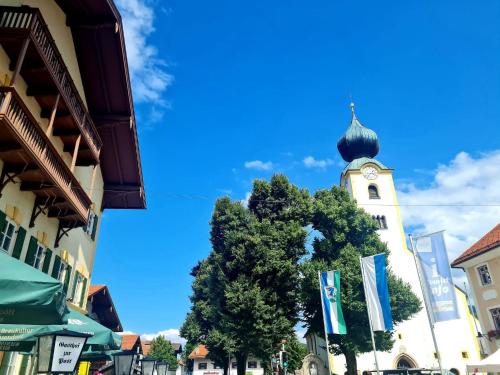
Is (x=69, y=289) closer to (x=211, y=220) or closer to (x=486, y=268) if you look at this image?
(x=211, y=220)

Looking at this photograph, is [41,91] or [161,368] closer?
[41,91]

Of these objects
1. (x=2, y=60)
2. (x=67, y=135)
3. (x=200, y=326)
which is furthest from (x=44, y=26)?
(x=200, y=326)

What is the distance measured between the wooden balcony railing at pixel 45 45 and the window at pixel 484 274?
25.9m

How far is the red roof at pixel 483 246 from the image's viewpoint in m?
24.9

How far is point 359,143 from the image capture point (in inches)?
1893

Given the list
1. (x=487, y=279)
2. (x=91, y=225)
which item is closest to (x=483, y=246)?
(x=487, y=279)

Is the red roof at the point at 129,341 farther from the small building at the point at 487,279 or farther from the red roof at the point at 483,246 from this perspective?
the small building at the point at 487,279

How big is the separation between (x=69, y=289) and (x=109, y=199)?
6.71m

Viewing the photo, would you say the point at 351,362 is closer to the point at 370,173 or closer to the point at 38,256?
the point at 38,256

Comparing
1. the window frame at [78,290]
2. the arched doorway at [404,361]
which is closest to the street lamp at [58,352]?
the window frame at [78,290]

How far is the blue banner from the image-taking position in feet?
46.9

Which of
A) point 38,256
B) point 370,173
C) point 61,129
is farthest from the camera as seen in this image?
point 370,173

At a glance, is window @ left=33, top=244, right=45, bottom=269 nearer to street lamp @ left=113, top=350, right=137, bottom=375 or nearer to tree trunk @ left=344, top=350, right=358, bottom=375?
street lamp @ left=113, top=350, right=137, bottom=375

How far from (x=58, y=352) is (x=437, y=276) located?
13663 mm
